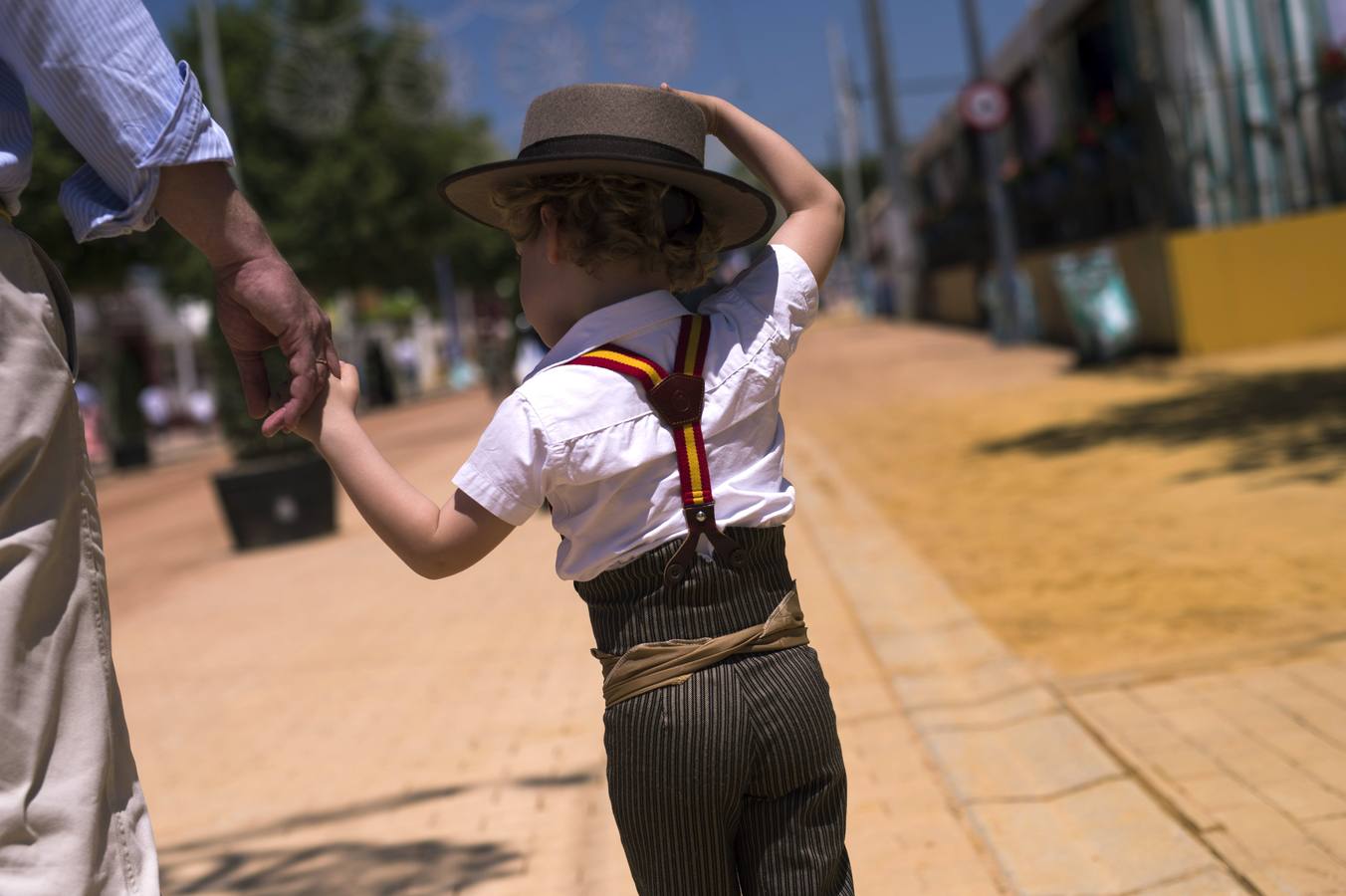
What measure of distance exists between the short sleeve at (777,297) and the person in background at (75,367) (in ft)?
1.90

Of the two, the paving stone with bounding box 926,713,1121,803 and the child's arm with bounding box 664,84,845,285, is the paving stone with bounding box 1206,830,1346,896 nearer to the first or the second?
the paving stone with bounding box 926,713,1121,803

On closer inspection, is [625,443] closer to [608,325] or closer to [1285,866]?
[608,325]

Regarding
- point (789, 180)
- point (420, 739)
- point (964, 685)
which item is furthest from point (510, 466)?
point (420, 739)

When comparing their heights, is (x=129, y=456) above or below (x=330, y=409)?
below

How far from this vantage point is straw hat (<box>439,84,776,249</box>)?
6.51ft

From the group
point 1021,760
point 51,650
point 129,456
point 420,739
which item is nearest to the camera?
point 51,650

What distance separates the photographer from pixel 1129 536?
712 centimetres

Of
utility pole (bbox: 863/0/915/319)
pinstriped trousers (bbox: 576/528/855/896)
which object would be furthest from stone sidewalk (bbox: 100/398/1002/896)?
utility pole (bbox: 863/0/915/319)

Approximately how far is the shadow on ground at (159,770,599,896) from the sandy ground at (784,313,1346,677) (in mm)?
2111

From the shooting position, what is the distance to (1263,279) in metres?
15.5

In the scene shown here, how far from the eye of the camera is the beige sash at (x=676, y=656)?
199 cm

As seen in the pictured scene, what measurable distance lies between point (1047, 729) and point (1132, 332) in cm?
1314

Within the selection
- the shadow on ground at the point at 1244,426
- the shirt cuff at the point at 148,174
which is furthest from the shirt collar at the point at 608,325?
the shadow on ground at the point at 1244,426

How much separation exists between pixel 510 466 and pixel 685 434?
0.78ft
